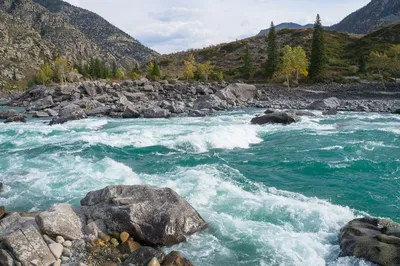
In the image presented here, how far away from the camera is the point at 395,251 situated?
8031mm

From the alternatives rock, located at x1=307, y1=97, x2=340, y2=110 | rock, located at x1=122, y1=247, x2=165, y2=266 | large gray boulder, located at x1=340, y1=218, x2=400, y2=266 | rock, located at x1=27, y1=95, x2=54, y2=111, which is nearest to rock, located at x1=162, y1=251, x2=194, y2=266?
rock, located at x1=122, y1=247, x2=165, y2=266

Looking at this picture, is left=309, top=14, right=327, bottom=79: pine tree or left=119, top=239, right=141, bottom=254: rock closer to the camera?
left=119, top=239, right=141, bottom=254: rock

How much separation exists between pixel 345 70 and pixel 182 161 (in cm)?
6299

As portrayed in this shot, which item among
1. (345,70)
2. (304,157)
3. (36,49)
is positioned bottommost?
(304,157)

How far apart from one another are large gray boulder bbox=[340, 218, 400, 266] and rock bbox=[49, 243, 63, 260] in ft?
24.2

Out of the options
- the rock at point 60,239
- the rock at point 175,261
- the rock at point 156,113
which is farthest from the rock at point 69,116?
the rock at point 175,261

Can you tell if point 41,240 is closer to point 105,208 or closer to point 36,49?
point 105,208

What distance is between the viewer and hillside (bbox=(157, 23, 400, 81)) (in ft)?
265

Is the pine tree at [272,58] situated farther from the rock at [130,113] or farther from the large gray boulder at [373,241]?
the large gray boulder at [373,241]

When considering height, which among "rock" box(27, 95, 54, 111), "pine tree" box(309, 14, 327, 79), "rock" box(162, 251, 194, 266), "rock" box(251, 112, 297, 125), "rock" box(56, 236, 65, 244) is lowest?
"rock" box(162, 251, 194, 266)

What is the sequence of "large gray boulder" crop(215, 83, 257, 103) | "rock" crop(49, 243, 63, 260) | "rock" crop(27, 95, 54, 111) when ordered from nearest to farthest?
"rock" crop(49, 243, 63, 260) → "large gray boulder" crop(215, 83, 257, 103) → "rock" crop(27, 95, 54, 111)

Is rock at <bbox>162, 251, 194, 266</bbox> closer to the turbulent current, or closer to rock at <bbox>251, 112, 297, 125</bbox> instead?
the turbulent current

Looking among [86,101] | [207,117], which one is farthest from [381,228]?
[86,101]

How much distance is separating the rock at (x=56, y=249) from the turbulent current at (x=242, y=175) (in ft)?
10.3
